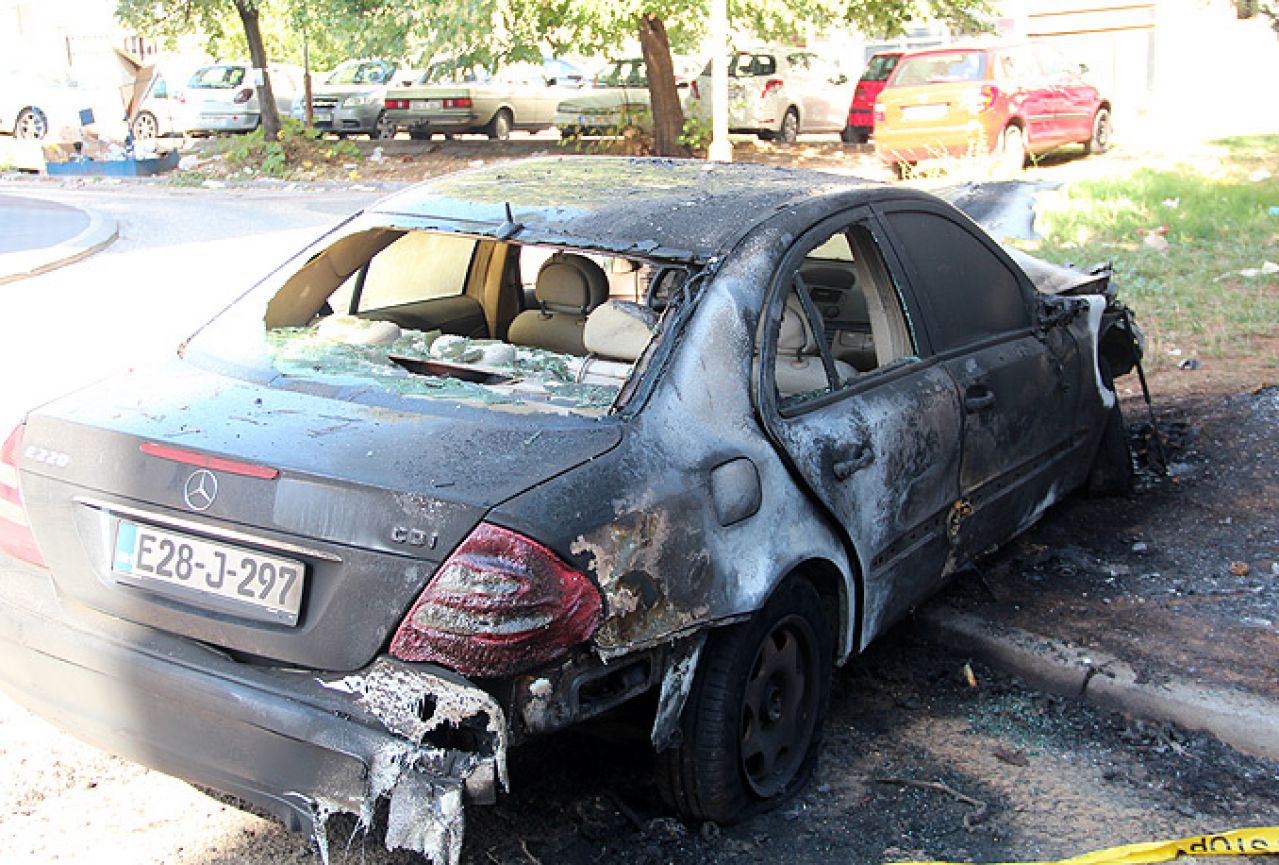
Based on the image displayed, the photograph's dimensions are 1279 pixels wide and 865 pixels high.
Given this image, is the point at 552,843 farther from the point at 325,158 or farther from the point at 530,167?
the point at 325,158

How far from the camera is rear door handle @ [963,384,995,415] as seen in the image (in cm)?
416

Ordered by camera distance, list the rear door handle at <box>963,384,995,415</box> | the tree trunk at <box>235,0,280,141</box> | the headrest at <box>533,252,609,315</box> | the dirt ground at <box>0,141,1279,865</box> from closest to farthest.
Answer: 1. the dirt ground at <box>0,141,1279,865</box>
2. the rear door handle at <box>963,384,995,415</box>
3. the headrest at <box>533,252,609,315</box>
4. the tree trunk at <box>235,0,280,141</box>

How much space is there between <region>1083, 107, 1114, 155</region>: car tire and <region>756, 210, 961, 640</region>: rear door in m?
17.3

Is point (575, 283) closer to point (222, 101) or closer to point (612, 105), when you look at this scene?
point (612, 105)

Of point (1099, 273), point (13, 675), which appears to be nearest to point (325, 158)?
point (1099, 273)

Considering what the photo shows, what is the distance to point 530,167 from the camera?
179 inches

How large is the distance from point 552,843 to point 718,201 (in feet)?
6.07

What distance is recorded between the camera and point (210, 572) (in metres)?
2.90

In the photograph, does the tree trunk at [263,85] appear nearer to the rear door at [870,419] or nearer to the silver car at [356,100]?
the silver car at [356,100]

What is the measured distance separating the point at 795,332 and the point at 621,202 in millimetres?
654

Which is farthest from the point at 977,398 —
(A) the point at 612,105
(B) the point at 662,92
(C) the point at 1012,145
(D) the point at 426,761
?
(A) the point at 612,105

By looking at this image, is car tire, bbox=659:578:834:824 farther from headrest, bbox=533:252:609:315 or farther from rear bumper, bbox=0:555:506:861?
headrest, bbox=533:252:609:315

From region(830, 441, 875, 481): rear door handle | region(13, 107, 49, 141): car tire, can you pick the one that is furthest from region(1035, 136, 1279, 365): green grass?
region(13, 107, 49, 141): car tire

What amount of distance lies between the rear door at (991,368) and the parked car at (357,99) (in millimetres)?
22376
